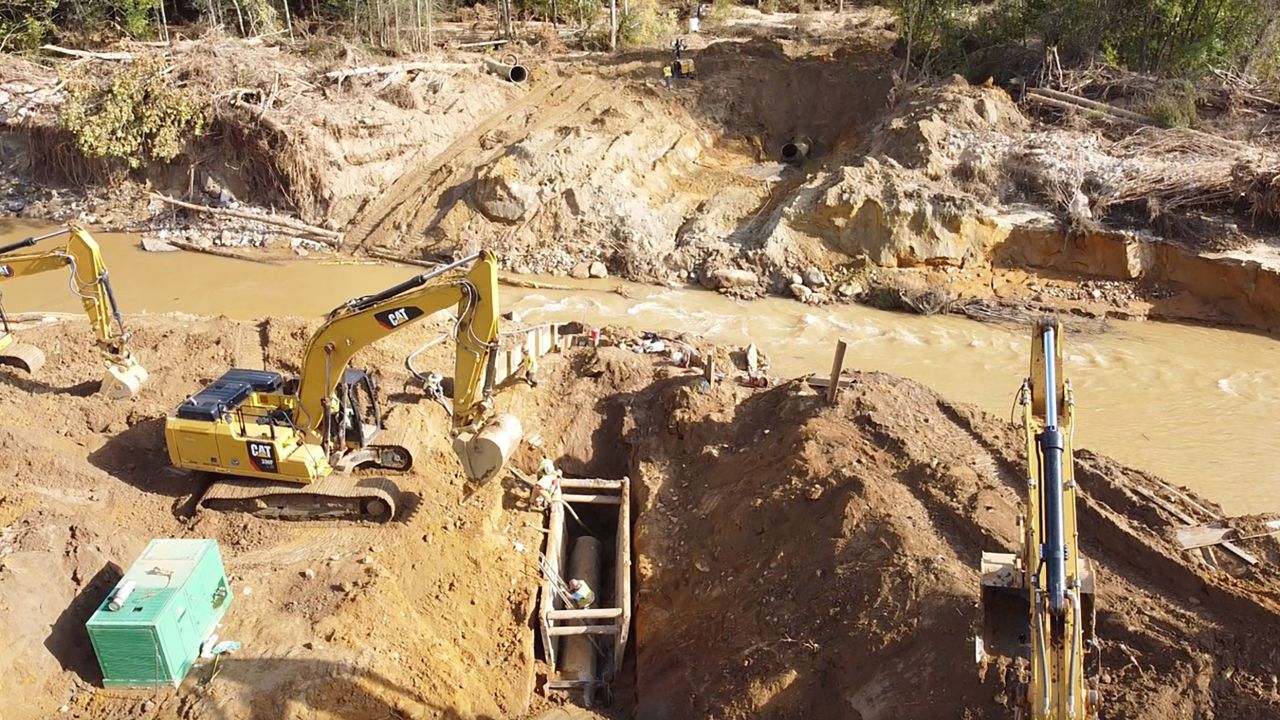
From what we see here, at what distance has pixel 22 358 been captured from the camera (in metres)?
12.3

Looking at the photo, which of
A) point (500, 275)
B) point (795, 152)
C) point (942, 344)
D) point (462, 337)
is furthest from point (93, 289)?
point (795, 152)

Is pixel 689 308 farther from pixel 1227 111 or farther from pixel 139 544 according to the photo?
pixel 1227 111

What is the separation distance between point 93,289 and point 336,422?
3.78 m

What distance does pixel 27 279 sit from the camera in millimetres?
17953

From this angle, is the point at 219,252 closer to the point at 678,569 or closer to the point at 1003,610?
the point at 678,569

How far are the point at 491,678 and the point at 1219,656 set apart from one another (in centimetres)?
622

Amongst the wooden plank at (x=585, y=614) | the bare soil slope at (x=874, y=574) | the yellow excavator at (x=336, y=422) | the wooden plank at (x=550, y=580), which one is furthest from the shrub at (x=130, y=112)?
the wooden plank at (x=585, y=614)

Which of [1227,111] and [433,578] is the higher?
[1227,111]

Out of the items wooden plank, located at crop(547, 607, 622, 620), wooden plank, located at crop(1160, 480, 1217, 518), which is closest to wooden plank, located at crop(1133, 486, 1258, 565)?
wooden plank, located at crop(1160, 480, 1217, 518)

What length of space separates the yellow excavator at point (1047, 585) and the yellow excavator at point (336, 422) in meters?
4.70

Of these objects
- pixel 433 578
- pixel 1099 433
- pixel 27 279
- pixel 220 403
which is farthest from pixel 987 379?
pixel 27 279

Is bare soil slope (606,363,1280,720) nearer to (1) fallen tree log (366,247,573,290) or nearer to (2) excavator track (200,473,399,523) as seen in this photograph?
(2) excavator track (200,473,399,523)

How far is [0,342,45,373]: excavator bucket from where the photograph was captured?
1225cm

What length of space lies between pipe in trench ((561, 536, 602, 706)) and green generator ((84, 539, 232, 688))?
11.6 feet
